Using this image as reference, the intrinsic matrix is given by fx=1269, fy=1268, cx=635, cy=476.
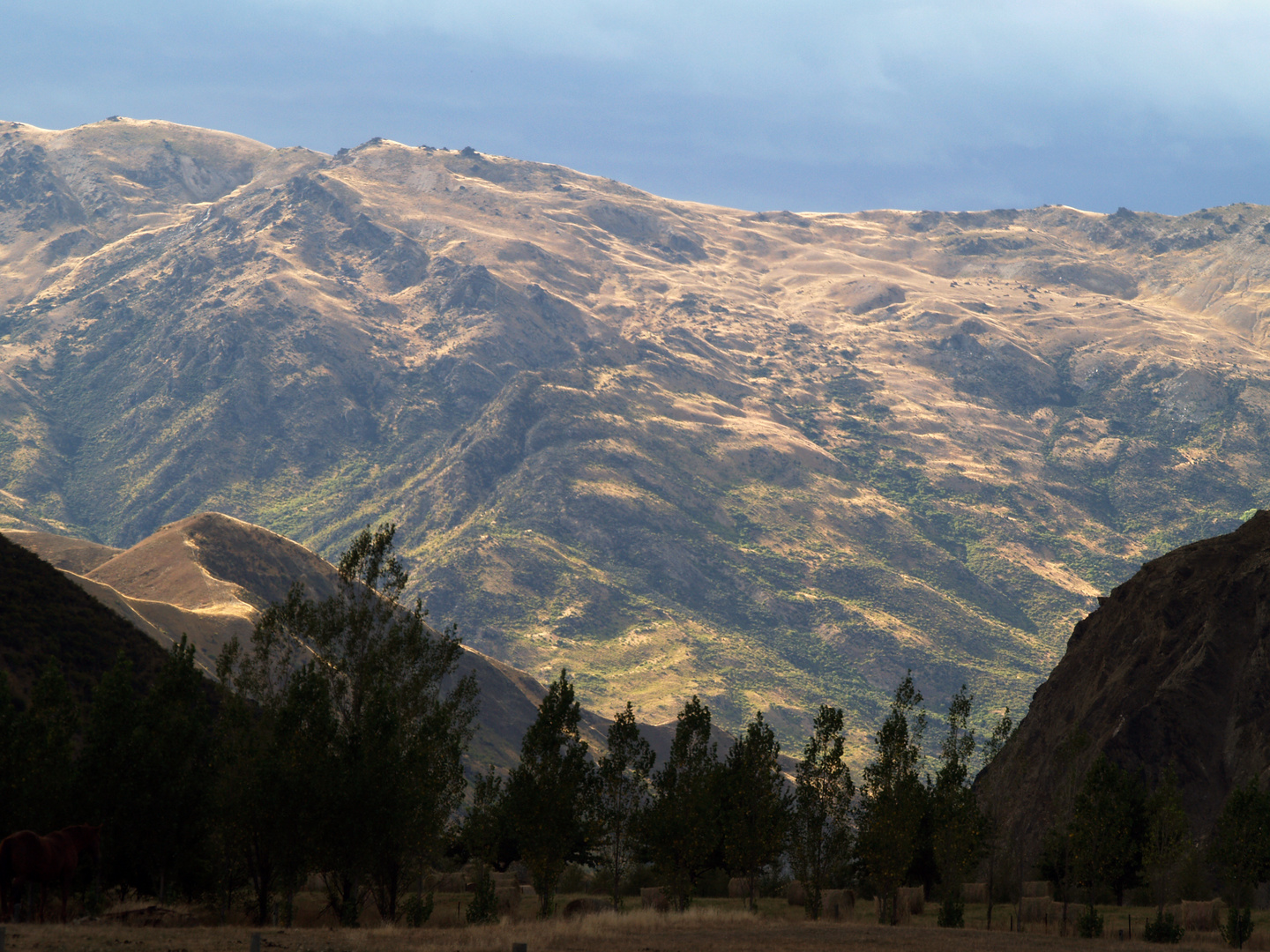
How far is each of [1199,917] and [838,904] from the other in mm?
16544

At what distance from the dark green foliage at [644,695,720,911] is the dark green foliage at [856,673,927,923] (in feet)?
26.7

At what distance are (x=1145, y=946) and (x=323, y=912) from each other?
104ft

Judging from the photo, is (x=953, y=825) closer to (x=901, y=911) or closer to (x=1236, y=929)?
(x=901, y=911)

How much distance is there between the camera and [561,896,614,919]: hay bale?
54.3 meters

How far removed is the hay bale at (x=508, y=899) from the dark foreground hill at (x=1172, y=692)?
4398 centimetres

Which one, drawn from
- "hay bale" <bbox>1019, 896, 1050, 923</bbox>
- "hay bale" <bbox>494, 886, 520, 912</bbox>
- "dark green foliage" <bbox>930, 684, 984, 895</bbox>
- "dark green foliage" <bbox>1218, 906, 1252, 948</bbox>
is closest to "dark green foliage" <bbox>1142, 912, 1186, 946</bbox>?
"dark green foliage" <bbox>1218, 906, 1252, 948</bbox>

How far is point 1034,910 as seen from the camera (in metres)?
62.0

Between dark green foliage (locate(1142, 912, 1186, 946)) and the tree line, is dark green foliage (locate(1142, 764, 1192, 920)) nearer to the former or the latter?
the tree line

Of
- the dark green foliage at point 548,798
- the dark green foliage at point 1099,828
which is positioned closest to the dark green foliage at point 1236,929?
the dark green foliage at point 1099,828

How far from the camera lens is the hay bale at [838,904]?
60844 mm

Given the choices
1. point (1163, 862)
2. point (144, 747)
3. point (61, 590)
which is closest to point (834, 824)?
point (1163, 862)

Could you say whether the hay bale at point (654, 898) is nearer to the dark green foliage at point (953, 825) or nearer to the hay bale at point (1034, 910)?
the dark green foliage at point (953, 825)

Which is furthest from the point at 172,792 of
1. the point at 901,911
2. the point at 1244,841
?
the point at 1244,841

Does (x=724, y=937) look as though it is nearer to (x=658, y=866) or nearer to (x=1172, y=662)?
(x=658, y=866)
